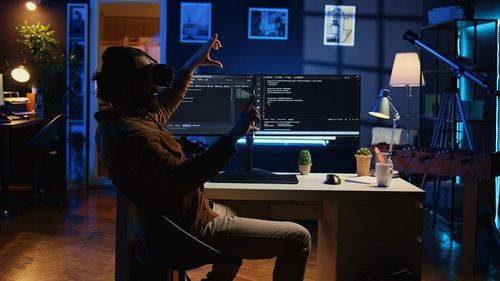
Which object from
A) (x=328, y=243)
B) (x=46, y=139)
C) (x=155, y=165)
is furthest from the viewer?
(x=46, y=139)

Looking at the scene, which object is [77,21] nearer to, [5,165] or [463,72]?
[5,165]

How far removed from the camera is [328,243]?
2826 mm

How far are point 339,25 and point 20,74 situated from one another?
3.34 meters

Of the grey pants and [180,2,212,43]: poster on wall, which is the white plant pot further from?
[180,2,212,43]: poster on wall

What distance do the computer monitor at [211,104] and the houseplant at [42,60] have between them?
3.85 meters

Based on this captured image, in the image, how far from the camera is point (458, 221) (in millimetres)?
5258

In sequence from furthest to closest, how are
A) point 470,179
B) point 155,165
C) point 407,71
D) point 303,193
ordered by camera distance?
point 407,71 → point 470,179 → point 303,193 → point 155,165

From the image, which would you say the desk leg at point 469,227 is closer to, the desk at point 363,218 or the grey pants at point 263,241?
the desk at point 363,218

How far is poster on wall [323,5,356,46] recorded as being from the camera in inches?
249

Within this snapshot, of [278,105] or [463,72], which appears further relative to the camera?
[463,72]

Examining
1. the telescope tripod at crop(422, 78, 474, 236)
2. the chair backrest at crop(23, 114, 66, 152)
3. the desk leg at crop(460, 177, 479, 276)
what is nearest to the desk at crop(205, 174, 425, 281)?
the desk leg at crop(460, 177, 479, 276)

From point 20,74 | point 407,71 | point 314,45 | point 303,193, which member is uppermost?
point 314,45

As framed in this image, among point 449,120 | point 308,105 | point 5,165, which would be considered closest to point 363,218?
point 308,105

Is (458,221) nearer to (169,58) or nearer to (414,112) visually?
(414,112)
